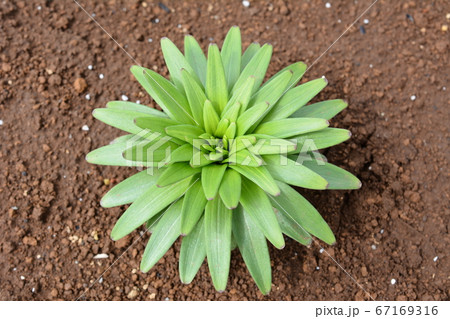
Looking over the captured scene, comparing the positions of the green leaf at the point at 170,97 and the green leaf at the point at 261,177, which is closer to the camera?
the green leaf at the point at 261,177

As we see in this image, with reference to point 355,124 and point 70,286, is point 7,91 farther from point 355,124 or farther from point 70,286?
point 355,124

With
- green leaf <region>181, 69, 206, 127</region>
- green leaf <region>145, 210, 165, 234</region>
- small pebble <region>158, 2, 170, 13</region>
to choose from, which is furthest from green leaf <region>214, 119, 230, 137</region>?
small pebble <region>158, 2, 170, 13</region>

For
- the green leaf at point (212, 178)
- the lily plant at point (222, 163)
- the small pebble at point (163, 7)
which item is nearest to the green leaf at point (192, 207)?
the lily plant at point (222, 163)

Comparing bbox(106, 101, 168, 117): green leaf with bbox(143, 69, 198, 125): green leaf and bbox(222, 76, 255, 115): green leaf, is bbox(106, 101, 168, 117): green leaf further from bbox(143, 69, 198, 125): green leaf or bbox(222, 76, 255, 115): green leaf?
bbox(222, 76, 255, 115): green leaf

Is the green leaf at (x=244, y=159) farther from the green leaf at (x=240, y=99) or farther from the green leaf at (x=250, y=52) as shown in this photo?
the green leaf at (x=250, y=52)

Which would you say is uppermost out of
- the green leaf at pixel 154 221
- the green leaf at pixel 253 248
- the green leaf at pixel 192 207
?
the green leaf at pixel 192 207

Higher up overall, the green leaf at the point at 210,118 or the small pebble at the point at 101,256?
the green leaf at the point at 210,118

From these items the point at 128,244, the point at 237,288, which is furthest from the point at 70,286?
the point at 237,288

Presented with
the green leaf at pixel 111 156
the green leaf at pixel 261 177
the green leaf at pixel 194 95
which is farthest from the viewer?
the green leaf at pixel 111 156

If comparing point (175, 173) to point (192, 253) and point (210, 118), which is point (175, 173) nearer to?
point (210, 118)

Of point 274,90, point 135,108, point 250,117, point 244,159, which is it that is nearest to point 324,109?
point 274,90
